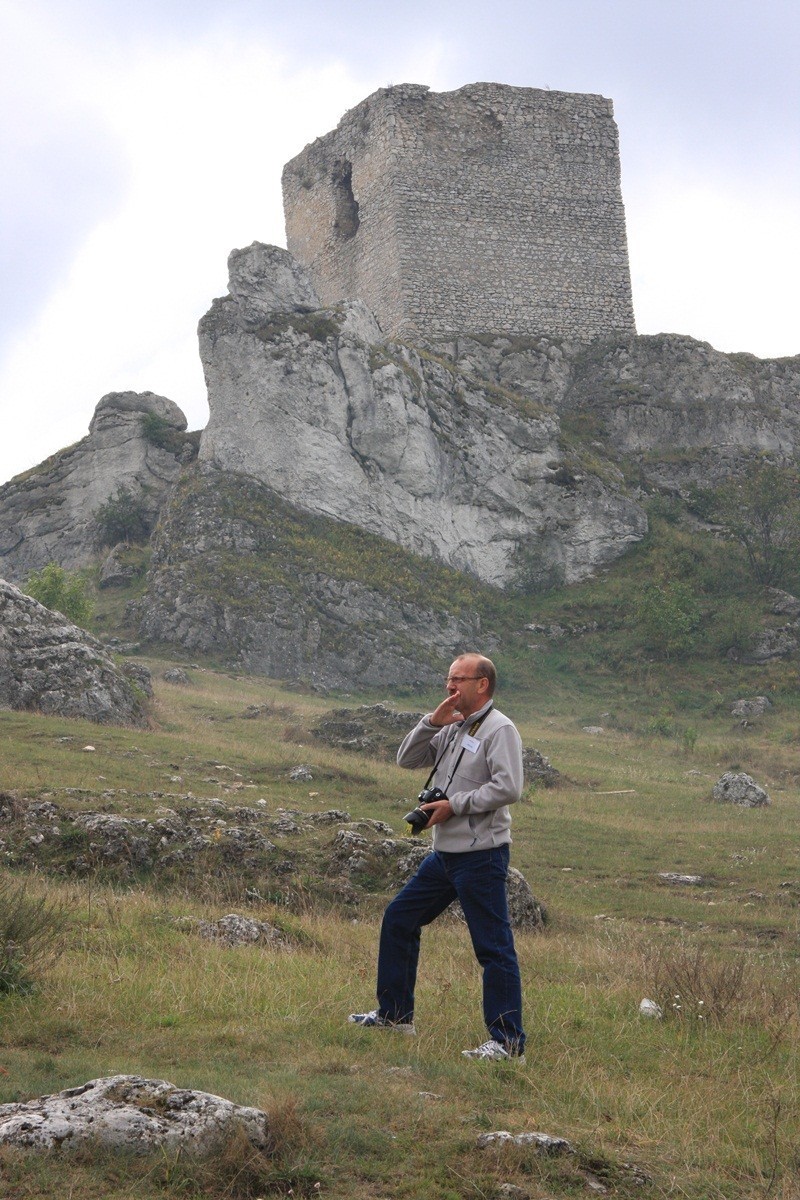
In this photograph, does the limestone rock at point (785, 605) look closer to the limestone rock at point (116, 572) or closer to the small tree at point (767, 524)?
the small tree at point (767, 524)

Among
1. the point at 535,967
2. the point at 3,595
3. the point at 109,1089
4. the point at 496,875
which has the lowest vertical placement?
the point at 535,967

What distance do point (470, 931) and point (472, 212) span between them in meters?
38.6

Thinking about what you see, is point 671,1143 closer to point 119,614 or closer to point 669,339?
point 119,614

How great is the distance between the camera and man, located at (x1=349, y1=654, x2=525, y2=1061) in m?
6.14

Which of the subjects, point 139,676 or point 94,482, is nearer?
point 139,676

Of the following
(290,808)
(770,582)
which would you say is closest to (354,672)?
(770,582)

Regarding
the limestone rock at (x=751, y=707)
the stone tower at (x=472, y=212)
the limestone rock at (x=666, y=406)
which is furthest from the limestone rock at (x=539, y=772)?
the limestone rock at (x=666, y=406)

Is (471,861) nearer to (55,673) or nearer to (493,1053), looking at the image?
(493,1053)

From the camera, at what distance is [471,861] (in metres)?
6.29

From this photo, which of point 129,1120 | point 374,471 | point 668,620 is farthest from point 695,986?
point 374,471

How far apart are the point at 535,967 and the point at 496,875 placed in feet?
8.24

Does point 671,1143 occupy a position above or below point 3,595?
below

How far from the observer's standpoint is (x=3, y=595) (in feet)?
76.2

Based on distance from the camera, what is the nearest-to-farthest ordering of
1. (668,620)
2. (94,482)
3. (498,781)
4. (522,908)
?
1. (498,781)
2. (522,908)
3. (668,620)
4. (94,482)
